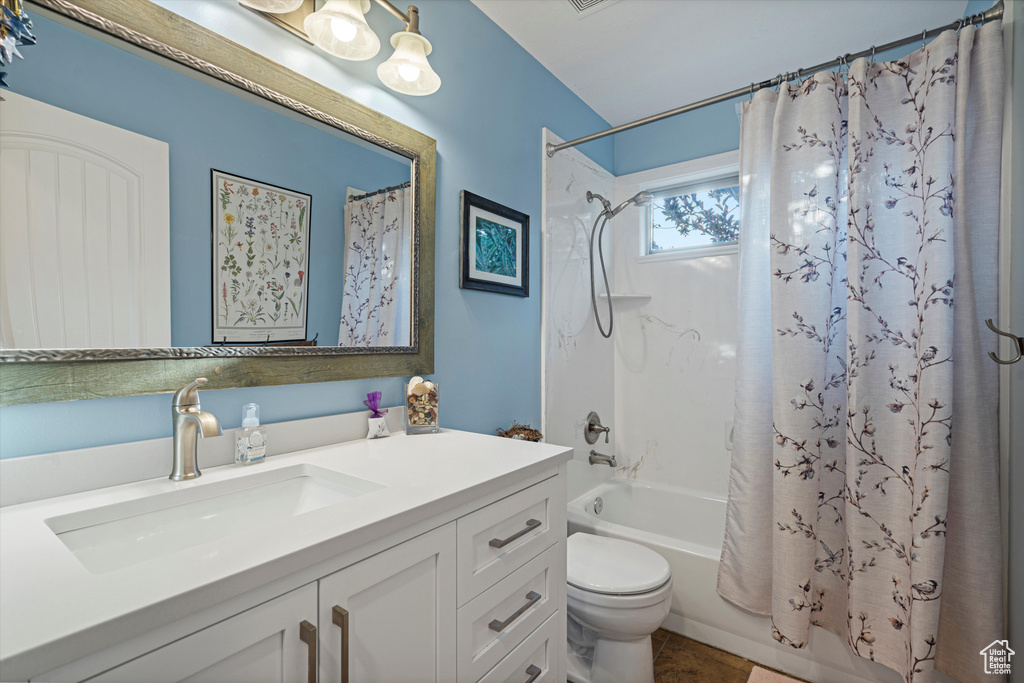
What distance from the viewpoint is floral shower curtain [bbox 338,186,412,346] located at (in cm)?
133

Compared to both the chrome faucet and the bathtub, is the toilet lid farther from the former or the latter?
the chrome faucet

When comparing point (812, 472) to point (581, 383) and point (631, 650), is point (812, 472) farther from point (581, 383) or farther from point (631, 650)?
point (581, 383)

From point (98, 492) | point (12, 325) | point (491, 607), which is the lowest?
point (491, 607)

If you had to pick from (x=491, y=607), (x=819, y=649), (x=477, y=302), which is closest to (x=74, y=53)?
(x=477, y=302)

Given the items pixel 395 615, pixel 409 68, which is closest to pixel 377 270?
pixel 409 68

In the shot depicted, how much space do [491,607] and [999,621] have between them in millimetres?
1580

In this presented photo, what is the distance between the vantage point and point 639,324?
2771 millimetres

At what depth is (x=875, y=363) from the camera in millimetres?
1572

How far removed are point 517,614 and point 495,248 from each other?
1280 millimetres

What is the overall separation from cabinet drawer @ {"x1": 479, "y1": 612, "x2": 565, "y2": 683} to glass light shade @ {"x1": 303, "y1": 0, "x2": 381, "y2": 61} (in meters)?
1.51

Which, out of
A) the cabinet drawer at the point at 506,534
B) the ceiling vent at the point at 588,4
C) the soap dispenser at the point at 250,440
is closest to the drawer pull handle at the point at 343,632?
the cabinet drawer at the point at 506,534

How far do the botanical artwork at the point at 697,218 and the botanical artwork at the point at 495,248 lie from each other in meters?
1.19

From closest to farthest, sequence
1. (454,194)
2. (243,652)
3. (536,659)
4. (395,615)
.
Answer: (243,652), (395,615), (536,659), (454,194)

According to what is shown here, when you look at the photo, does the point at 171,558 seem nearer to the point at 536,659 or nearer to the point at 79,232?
the point at 79,232
